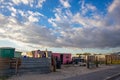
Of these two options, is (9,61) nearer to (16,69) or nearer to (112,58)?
(16,69)

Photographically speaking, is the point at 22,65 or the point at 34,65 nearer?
the point at 22,65

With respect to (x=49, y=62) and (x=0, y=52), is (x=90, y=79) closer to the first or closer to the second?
(x=49, y=62)

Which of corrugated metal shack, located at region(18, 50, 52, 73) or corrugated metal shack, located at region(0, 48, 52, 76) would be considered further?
corrugated metal shack, located at region(18, 50, 52, 73)

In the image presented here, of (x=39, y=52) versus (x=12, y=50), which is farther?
(x=39, y=52)

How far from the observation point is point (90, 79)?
2103cm

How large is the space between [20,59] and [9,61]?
4.81 feet

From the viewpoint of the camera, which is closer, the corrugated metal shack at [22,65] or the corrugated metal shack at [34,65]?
the corrugated metal shack at [22,65]

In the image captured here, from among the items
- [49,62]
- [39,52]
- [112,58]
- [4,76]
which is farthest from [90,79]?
[112,58]

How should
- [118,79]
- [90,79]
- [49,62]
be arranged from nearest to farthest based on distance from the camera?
1. [90,79]
2. [118,79]
3. [49,62]

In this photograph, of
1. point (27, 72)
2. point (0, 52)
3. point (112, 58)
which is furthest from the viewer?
point (112, 58)

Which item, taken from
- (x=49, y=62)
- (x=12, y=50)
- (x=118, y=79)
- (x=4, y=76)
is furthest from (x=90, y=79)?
(x=12, y=50)

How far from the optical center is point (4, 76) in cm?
2409

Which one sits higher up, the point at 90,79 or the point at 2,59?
the point at 2,59

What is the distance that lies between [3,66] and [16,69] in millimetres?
1443
